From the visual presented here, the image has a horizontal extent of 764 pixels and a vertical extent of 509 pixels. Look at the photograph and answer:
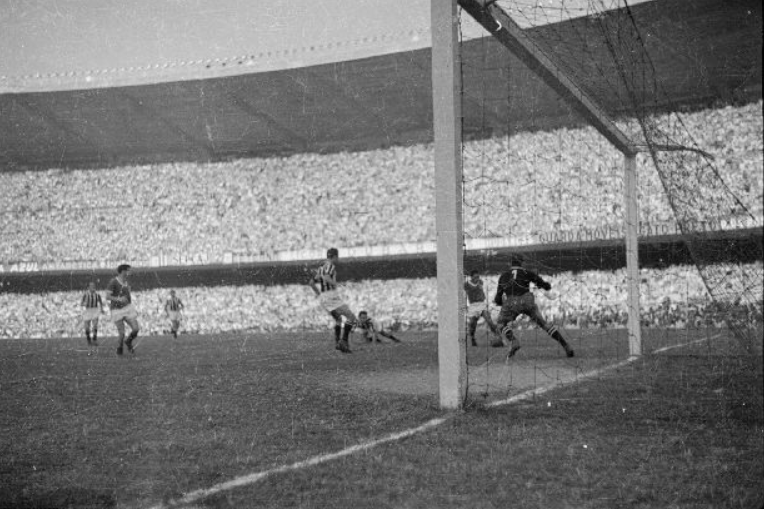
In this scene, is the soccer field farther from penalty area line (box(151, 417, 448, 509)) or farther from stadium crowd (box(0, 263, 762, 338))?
stadium crowd (box(0, 263, 762, 338))

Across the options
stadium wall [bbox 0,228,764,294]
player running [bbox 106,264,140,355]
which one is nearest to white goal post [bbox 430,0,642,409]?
player running [bbox 106,264,140,355]

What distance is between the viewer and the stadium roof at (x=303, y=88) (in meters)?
19.9

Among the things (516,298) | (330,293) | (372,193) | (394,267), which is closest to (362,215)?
(372,193)

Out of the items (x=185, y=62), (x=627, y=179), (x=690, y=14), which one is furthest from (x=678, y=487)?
(x=185, y=62)

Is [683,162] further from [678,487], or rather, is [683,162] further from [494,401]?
[678,487]

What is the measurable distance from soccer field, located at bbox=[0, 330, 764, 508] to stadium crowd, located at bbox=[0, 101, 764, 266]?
40.9 feet

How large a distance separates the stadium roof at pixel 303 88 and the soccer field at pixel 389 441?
37.9ft

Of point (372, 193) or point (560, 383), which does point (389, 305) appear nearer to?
point (372, 193)

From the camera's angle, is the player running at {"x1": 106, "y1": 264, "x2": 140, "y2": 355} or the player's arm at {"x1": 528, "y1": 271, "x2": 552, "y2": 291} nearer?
the player's arm at {"x1": 528, "y1": 271, "x2": 552, "y2": 291}

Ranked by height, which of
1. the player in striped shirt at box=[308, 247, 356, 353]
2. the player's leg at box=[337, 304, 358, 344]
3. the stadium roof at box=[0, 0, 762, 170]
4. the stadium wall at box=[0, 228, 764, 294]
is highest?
the stadium roof at box=[0, 0, 762, 170]

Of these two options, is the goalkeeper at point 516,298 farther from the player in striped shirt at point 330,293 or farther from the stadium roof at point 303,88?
the stadium roof at point 303,88

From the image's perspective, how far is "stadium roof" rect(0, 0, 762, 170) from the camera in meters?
19.9

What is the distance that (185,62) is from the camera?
77.9ft

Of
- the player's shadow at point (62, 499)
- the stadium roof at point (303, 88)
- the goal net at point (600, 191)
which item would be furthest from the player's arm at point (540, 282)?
the stadium roof at point (303, 88)
